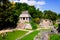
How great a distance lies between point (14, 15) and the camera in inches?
1903

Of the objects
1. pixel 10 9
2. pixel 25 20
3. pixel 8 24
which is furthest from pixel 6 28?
pixel 25 20

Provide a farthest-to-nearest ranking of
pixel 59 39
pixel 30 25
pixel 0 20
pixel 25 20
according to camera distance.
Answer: pixel 25 20, pixel 30 25, pixel 0 20, pixel 59 39

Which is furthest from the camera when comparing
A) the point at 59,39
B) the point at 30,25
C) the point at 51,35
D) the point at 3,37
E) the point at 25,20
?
the point at 25,20

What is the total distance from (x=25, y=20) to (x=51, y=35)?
2752 cm

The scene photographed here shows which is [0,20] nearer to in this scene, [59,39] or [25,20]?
[25,20]

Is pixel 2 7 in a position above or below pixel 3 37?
above

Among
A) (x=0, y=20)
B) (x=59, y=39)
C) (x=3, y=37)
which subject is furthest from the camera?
(x=0, y=20)

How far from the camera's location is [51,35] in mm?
29312

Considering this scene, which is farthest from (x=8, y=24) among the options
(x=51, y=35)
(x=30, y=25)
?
(x=51, y=35)

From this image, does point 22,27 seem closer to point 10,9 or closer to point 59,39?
point 10,9

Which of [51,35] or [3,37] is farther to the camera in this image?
[3,37]

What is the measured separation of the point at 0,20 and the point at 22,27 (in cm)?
535

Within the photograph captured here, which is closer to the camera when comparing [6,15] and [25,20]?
[6,15]

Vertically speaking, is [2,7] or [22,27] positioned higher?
[2,7]
